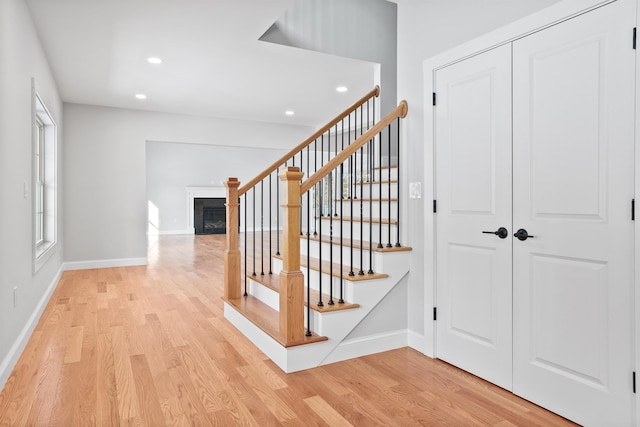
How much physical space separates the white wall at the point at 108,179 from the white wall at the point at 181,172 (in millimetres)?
5610

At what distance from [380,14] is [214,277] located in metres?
3.89

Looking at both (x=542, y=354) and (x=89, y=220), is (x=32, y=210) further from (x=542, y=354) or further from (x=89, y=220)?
(x=542, y=354)

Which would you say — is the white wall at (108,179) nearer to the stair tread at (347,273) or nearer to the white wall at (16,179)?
the white wall at (16,179)

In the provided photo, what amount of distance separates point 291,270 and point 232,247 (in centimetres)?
132

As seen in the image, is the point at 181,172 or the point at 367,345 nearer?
the point at 367,345

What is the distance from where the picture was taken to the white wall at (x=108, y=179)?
625cm

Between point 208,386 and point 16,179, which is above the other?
point 16,179

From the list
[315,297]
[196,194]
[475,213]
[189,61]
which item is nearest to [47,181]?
[189,61]

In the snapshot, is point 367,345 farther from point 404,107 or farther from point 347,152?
point 404,107

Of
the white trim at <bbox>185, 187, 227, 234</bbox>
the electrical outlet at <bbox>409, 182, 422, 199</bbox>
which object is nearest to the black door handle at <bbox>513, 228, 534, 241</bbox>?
the electrical outlet at <bbox>409, 182, 422, 199</bbox>

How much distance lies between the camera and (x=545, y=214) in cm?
205

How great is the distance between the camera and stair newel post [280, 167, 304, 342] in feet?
8.00

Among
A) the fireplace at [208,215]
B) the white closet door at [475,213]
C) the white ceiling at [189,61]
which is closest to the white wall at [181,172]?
the fireplace at [208,215]

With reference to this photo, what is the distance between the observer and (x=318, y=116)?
7277 mm
